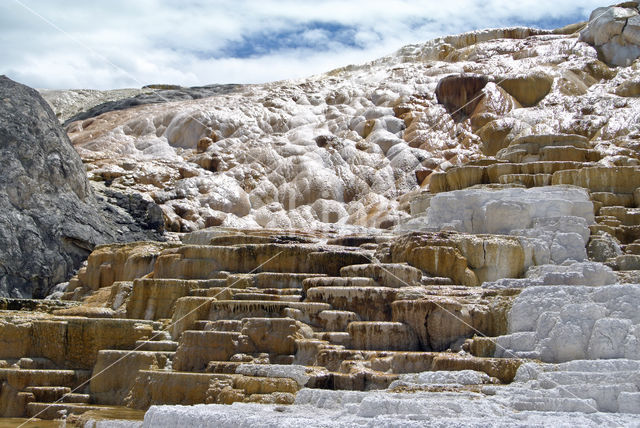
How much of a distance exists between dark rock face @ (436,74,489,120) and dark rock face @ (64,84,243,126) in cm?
1441

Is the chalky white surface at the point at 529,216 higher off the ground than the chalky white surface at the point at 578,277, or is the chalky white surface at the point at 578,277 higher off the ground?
the chalky white surface at the point at 529,216

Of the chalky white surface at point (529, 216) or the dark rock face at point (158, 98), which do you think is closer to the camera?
the chalky white surface at point (529, 216)

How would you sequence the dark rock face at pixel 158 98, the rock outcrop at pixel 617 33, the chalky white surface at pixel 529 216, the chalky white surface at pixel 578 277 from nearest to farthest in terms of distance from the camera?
1. the chalky white surface at pixel 578 277
2. the chalky white surface at pixel 529 216
3. the rock outcrop at pixel 617 33
4. the dark rock face at pixel 158 98

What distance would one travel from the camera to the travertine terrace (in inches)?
432

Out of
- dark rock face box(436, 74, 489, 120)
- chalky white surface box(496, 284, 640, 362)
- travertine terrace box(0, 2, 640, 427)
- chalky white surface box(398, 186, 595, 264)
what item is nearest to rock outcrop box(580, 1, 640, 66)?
travertine terrace box(0, 2, 640, 427)

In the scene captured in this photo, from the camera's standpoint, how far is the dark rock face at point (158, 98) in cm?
5150

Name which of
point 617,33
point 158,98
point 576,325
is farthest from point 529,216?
point 158,98

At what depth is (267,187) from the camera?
128ft

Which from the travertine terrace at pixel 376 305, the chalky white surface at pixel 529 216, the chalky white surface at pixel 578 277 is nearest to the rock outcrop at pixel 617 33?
the travertine terrace at pixel 376 305

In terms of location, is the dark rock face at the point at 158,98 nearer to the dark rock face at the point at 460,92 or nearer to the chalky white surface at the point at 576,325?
the dark rock face at the point at 460,92

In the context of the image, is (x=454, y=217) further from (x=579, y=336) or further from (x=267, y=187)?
(x=267, y=187)

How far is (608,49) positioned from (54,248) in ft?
95.6

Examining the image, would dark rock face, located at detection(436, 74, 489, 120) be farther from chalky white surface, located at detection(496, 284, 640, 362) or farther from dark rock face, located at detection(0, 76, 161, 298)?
chalky white surface, located at detection(496, 284, 640, 362)

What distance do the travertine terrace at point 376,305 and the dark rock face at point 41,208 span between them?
202 centimetres
